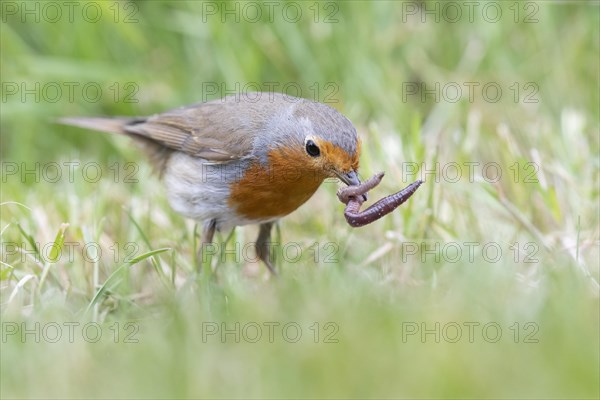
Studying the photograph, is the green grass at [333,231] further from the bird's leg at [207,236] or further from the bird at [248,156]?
the bird at [248,156]

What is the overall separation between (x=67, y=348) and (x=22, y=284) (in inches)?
37.7

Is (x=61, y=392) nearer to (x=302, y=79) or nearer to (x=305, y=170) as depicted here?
(x=305, y=170)

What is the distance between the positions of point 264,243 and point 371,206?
1.38 metres

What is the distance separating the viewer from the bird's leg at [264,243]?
545cm

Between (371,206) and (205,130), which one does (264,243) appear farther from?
(371,206)

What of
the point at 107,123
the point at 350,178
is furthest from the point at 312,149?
the point at 107,123

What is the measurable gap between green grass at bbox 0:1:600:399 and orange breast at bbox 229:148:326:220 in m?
0.33

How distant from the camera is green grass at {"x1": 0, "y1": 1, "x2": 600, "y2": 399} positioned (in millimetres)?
3195

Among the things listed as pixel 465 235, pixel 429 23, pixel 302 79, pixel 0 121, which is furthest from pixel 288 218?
pixel 0 121

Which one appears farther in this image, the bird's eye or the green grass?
the bird's eye

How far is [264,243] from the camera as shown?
5.51 meters

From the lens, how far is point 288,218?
6062mm

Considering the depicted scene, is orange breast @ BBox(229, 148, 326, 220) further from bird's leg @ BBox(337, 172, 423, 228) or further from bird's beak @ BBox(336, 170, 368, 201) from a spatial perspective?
bird's leg @ BBox(337, 172, 423, 228)

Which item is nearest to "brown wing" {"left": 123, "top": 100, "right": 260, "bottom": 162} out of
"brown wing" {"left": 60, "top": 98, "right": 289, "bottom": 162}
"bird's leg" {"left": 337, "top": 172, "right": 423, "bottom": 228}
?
"brown wing" {"left": 60, "top": 98, "right": 289, "bottom": 162}
